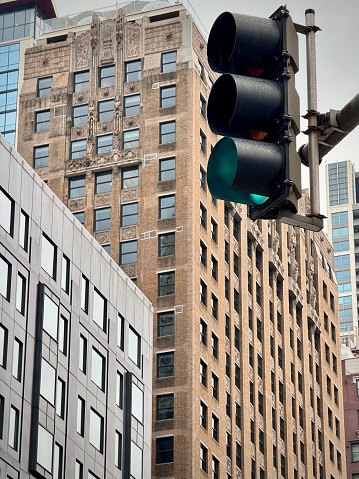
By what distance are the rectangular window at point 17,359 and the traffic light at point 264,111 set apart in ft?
158

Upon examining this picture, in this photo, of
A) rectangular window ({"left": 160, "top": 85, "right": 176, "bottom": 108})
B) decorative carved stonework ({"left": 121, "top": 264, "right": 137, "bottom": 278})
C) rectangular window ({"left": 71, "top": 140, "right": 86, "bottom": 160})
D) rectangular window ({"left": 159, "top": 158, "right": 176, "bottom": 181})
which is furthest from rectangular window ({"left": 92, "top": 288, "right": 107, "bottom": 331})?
rectangular window ({"left": 160, "top": 85, "right": 176, "bottom": 108})

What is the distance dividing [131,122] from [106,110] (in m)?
2.96

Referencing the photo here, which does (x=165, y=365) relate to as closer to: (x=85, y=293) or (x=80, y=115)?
(x=85, y=293)

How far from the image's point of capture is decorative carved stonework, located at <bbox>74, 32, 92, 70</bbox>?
10044 centimetres

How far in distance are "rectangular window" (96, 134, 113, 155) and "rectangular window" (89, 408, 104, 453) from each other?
3483 cm

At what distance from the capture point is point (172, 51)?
9638cm

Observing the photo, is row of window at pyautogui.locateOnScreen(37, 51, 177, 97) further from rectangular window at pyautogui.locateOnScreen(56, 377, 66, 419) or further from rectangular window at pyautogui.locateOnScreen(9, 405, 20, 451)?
rectangular window at pyautogui.locateOnScreen(9, 405, 20, 451)

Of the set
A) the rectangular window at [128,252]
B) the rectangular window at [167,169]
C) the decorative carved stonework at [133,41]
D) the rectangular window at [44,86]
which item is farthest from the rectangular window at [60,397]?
the rectangular window at [44,86]

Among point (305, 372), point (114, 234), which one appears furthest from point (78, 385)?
point (305, 372)

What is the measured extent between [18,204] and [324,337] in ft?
209

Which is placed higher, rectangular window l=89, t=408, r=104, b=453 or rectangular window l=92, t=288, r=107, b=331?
rectangular window l=92, t=288, r=107, b=331

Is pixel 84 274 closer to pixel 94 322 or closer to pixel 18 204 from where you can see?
pixel 94 322

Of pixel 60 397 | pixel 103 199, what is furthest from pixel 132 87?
pixel 60 397

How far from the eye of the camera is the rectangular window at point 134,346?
70.5 metres
